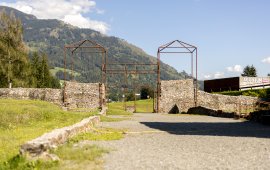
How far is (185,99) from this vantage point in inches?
1934

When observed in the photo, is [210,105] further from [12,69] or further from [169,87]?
[12,69]

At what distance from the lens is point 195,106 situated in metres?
48.3

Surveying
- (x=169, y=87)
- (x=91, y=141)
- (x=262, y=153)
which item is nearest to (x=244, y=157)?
(x=262, y=153)

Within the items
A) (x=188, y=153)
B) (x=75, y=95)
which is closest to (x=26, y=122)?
(x=188, y=153)

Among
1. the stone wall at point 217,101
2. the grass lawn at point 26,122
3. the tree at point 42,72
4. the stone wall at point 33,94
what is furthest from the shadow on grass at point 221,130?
the tree at point 42,72

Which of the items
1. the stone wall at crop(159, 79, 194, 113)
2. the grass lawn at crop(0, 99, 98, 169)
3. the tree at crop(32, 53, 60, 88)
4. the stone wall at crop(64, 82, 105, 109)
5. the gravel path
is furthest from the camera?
the tree at crop(32, 53, 60, 88)

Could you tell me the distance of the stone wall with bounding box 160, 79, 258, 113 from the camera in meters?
48.9

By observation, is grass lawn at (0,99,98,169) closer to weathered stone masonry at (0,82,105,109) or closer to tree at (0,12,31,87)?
weathered stone masonry at (0,82,105,109)

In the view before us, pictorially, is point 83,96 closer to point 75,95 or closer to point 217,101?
point 75,95

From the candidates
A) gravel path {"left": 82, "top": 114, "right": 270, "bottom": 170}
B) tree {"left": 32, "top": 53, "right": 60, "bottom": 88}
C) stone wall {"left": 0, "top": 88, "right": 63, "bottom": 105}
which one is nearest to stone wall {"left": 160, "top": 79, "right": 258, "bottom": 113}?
stone wall {"left": 0, "top": 88, "right": 63, "bottom": 105}

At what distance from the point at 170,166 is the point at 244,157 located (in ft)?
9.33

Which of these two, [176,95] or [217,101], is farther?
[217,101]

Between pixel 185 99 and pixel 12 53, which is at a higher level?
pixel 12 53

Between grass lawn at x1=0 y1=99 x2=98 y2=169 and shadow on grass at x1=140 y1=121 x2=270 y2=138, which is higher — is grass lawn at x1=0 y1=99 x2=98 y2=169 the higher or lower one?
the higher one
